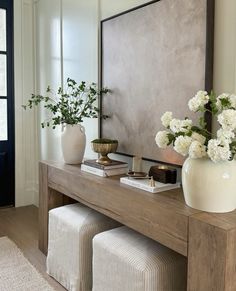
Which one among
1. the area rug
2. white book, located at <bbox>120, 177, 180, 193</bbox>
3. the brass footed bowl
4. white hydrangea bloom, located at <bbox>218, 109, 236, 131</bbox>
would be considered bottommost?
the area rug

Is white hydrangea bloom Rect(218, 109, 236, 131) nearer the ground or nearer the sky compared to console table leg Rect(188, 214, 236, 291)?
nearer the sky

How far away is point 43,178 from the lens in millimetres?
2543

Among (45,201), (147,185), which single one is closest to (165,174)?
(147,185)

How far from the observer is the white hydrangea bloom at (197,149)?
1.33 meters

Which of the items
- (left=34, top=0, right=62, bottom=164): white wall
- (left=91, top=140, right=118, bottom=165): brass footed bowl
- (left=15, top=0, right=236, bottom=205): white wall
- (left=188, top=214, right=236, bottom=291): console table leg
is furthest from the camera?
(left=34, top=0, right=62, bottom=164): white wall

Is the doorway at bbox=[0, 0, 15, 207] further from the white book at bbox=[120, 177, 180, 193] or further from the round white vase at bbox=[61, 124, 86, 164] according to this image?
the white book at bbox=[120, 177, 180, 193]

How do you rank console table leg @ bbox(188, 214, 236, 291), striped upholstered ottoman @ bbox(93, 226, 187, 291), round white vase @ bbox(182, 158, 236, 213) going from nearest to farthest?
console table leg @ bbox(188, 214, 236, 291) → round white vase @ bbox(182, 158, 236, 213) → striped upholstered ottoman @ bbox(93, 226, 187, 291)

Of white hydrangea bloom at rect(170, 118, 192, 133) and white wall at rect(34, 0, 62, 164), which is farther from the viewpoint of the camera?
white wall at rect(34, 0, 62, 164)

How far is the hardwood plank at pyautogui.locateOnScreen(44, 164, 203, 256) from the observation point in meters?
1.40

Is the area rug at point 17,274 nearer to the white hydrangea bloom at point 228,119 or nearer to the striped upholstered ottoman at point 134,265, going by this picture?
the striped upholstered ottoman at point 134,265

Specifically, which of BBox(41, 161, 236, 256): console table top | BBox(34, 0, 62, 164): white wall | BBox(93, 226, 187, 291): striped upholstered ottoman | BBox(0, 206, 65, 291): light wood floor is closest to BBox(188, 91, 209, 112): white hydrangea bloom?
BBox(41, 161, 236, 256): console table top

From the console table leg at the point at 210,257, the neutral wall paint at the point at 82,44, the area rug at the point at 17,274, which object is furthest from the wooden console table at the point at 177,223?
the neutral wall paint at the point at 82,44

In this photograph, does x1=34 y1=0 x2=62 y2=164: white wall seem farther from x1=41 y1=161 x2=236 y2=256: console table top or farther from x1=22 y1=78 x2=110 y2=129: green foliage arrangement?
x1=41 y1=161 x2=236 y2=256: console table top

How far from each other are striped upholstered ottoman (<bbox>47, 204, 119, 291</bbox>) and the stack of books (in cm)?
28
